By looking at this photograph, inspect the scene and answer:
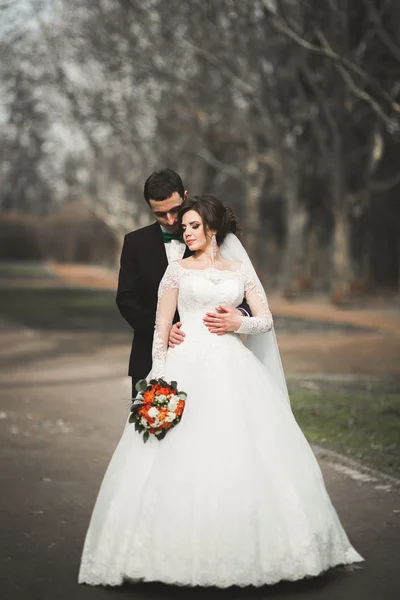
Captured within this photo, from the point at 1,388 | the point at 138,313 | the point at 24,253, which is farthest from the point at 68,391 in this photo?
the point at 24,253

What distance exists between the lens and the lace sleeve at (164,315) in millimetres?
5285

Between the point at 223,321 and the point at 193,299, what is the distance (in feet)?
0.67

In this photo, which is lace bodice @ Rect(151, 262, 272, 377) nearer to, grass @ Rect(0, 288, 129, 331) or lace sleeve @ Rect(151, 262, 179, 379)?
lace sleeve @ Rect(151, 262, 179, 379)

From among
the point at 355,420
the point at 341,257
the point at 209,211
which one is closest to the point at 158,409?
the point at 209,211

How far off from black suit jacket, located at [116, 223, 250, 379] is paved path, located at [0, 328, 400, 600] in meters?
1.26

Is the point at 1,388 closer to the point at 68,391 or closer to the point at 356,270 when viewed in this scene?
the point at 68,391

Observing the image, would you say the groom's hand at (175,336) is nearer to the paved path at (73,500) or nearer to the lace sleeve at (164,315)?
the lace sleeve at (164,315)

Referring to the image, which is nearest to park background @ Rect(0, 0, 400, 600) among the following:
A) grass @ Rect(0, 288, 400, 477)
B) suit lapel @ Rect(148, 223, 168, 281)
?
grass @ Rect(0, 288, 400, 477)

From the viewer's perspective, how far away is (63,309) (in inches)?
1168

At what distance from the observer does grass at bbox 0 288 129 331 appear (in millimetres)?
23878

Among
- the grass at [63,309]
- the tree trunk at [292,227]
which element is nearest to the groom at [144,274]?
the grass at [63,309]

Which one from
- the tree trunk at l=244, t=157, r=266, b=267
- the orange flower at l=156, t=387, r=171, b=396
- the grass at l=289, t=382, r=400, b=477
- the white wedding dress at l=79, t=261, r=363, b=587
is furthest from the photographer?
the tree trunk at l=244, t=157, r=266, b=267

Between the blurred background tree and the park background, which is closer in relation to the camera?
the park background

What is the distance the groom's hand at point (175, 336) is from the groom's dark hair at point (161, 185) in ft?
2.44
